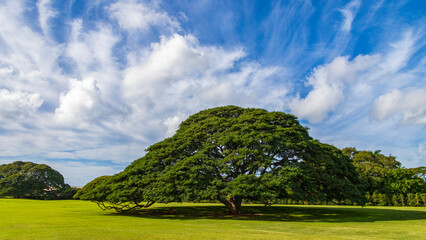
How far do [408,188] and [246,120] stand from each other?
1455 inches

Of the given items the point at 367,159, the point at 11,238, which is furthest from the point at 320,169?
the point at 367,159

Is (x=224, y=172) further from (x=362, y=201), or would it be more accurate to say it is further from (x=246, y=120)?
(x=362, y=201)

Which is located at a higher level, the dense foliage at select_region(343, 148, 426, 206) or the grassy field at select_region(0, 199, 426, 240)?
the dense foliage at select_region(343, 148, 426, 206)

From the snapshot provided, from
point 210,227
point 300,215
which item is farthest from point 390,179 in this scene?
point 210,227

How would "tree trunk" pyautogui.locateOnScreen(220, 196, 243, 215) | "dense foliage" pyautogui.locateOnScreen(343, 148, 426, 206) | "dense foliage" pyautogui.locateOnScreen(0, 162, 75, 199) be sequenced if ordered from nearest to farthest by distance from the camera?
"tree trunk" pyautogui.locateOnScreen(220, 196, 243, 215) < "dense foliage" pyautogui.locateOnScreen(343, 148, 426, 206) < "dense foliage" pyautogui.locateOnScreen(0, 162, 75, 199)

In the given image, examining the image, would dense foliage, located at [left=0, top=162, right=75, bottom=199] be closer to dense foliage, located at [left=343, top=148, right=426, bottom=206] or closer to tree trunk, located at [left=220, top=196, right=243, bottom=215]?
tree trunk, located at [left=220, top=196, right=243, bottom=215]

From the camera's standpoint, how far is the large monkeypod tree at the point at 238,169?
18797 mm

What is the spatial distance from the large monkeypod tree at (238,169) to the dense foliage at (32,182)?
53.7 m

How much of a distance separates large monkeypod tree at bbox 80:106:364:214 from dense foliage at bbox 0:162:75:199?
2115 inches

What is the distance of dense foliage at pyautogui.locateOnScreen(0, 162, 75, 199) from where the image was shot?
61.3 meters

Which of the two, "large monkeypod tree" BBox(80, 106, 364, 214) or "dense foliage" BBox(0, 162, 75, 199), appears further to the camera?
"dense foliage" BBox(0, 162, 75, 199)

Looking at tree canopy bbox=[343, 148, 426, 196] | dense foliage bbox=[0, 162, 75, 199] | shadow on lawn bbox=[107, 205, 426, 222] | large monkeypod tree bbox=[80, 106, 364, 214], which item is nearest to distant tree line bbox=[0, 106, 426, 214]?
large monkeypod tree bbox=[80, 106, 364, 214]

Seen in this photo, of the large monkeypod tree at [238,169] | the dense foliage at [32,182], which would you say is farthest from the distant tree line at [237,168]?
the dense foliage at [32,182]

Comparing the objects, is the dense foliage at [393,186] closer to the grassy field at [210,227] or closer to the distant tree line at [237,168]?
the distant tree line at [237,168]
